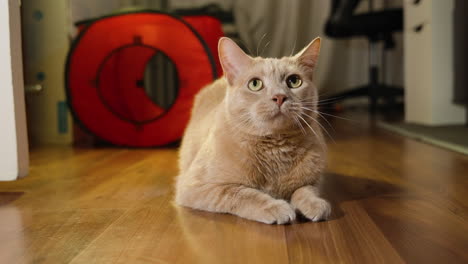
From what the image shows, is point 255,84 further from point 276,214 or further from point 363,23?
point 363,23

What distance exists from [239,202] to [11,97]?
2.30ft

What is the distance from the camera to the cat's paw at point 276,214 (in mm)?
945

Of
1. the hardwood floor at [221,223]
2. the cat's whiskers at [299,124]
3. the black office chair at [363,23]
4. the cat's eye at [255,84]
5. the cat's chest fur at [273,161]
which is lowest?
the hardwood floor at [221,223]

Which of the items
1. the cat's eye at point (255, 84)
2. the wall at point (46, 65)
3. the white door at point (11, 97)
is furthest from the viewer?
the wall at point (46, 65)

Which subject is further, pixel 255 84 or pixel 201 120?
pixel 201 120

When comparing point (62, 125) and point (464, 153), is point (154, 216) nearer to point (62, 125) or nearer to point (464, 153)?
point (464, 153)

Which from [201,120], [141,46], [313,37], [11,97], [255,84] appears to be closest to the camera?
[255,84]

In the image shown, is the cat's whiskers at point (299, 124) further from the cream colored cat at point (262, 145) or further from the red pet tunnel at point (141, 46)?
the red pet tunnel at point (141, 46)

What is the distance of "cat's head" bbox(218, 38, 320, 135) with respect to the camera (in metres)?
1.01

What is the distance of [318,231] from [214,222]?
0.77 ft

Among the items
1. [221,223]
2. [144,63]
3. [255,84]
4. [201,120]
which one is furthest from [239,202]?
[144,63]

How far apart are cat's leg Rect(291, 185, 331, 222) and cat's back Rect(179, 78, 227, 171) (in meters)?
0.38

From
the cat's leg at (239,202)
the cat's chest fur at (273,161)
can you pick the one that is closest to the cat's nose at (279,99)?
the cat's chest fur at (273,161)

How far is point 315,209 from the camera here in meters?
0.97
